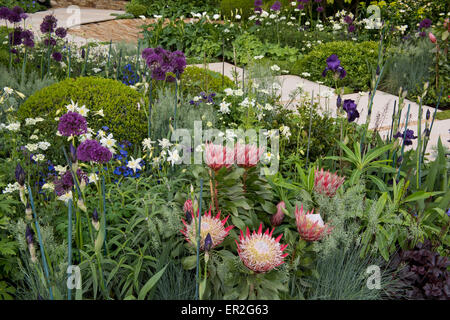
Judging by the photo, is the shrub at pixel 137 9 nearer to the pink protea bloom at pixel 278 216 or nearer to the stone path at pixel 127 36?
the stone path at pixel 127 36

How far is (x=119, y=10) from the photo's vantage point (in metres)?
14.0

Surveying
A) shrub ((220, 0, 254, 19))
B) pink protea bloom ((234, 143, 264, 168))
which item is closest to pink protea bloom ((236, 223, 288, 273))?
pink protea bloom ((234, 143, 264, 168))

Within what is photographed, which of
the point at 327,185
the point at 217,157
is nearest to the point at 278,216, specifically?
the point at 327,185

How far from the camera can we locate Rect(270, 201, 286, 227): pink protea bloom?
7.89 ft

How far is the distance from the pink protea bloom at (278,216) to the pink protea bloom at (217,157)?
0.37 meters

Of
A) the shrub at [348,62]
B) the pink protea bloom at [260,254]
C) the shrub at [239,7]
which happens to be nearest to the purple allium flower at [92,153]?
the pink protea bloom at [260,254]

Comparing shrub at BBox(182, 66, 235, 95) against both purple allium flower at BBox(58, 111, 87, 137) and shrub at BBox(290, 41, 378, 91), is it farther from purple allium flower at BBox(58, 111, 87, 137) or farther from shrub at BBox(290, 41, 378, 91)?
purple allium flower at BBox(58, 111, 87, 137)

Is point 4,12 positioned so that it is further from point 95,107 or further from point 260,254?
point 260,254

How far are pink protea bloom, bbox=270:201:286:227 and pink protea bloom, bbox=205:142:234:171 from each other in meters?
0.37
